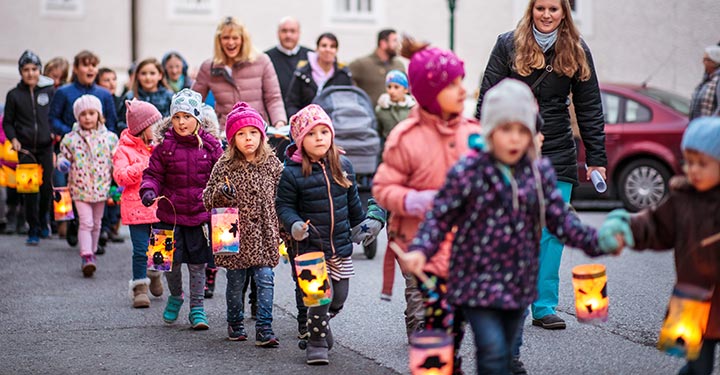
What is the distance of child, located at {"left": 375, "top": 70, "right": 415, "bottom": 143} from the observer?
13.4 metres

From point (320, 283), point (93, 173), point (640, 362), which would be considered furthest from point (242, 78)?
→ point (640, 362)

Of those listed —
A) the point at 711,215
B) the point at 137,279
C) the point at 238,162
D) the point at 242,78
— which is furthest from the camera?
the point at 242,78

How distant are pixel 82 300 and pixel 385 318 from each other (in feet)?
8.54

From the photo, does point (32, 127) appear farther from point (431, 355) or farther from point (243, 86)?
point (431, 355)

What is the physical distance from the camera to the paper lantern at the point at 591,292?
5.89 m

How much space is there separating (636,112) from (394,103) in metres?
4.72

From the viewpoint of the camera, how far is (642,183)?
16.7 m

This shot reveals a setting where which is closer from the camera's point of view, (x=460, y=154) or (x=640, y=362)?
(x=460, y=154)

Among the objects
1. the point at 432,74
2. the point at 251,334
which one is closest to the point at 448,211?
the point at 432,74

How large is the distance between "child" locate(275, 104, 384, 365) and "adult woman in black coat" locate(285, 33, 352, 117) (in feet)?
16.7

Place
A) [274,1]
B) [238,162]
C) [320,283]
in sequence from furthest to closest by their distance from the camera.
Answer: [274,1] → [238,162] → [320,283]

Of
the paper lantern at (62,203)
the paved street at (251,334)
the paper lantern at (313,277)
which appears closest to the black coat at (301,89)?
the paved street at (251,334)

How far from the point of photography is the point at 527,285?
5.30m

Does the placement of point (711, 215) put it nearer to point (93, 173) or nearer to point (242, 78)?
point (242, 78)
